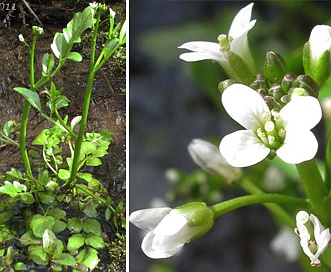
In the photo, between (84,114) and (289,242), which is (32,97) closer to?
(84,114)

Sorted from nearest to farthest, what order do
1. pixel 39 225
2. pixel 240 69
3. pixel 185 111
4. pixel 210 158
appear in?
pixel 240 69 < pixel 210 158 < pixel 39 225 < pixel 185 111

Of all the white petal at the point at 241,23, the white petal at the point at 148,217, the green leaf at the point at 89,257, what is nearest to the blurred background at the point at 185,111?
the green leaf at the point at 89,257

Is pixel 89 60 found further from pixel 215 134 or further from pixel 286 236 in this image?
pixel 215 134

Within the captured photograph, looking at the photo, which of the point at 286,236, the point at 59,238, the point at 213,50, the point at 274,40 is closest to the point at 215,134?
the point at 274,40

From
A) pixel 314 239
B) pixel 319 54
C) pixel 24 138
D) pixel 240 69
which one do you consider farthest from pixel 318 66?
pixel 24 138

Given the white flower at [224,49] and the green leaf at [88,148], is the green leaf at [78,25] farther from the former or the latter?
the white flower at [224,49]
